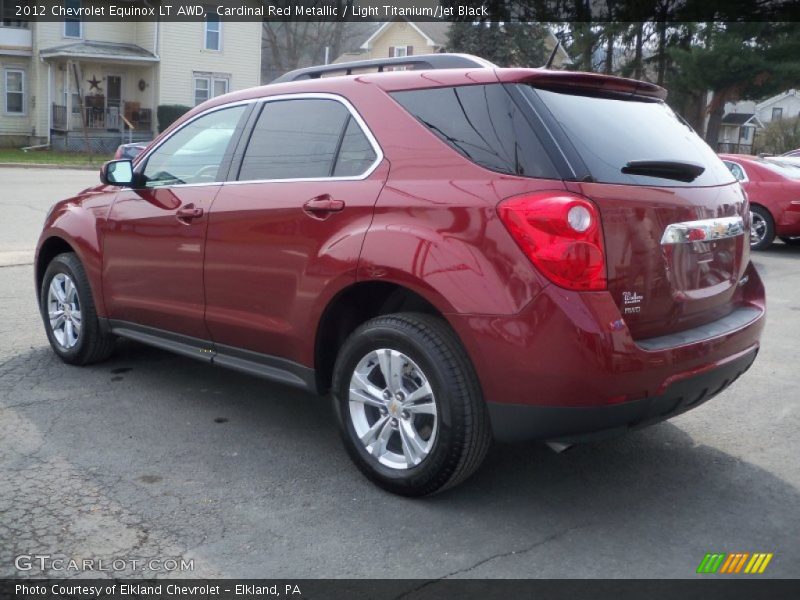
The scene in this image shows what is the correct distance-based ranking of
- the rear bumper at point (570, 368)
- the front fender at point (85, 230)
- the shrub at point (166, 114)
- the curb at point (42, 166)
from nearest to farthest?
1. the rear bumper at point (570, 368)
2. the front fender at point (85, 230)
3. the curb at point (42, 166)
4. the shrub at point (166, 114)

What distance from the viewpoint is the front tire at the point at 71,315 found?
5.87 metres

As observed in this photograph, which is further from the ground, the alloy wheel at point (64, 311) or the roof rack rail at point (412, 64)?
the roof rack rail at point (412, 64)

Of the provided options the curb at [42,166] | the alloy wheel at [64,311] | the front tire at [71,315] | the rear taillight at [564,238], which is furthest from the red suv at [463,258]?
the curb at [42,166]

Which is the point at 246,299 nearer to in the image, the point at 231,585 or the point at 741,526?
the point at 231,585

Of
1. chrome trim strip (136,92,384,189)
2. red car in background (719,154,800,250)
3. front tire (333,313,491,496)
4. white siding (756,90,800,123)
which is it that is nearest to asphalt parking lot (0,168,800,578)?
front tire (333,313,491,496)

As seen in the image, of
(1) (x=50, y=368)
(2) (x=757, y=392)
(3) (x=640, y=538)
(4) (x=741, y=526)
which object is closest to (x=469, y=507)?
(3) (x=640, y=538)

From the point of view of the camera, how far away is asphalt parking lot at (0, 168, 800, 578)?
350 centimetres

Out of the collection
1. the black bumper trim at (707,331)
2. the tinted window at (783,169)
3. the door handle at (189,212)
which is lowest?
the black bumper trim at (707,331)

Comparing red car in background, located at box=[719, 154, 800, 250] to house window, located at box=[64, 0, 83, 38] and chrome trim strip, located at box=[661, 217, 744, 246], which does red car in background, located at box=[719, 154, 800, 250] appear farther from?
house window, located at box=[64, 0, 83, 38]

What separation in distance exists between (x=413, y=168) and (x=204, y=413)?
2.04m

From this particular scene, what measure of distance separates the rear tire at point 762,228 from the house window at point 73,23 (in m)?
31.2

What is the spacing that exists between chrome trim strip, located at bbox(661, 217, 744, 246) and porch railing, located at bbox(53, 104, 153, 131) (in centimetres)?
3552

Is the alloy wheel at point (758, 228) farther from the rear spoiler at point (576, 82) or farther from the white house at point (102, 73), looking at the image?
the white house at point (102, 73)

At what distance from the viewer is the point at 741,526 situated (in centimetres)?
383
